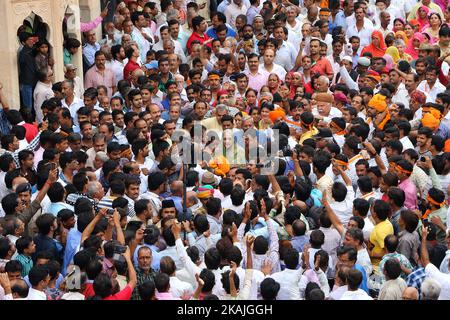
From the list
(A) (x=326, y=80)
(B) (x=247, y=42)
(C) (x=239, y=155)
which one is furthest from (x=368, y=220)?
(B) (x=247, y=42)

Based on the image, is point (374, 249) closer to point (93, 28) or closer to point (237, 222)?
point (237, 222)

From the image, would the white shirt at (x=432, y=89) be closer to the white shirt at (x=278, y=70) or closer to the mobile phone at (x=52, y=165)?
the white shirt at (x=278, y=70)

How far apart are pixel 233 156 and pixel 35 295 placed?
4924 mm

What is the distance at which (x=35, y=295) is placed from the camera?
37.9 ft

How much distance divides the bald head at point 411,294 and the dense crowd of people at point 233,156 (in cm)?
2

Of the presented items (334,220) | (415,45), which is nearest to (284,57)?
(415,45)

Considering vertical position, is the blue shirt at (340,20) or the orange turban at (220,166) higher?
the blue shirt at (340,20)

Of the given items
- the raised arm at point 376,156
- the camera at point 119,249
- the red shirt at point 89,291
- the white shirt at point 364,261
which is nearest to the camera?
the red shirt at point 89,291

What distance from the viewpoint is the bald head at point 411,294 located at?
447 inches

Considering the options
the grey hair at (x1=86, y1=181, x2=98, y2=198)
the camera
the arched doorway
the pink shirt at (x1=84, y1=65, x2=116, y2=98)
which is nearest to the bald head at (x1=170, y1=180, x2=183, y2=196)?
the grey hair at (x1=86, y1=181, x2=98, y2=198)

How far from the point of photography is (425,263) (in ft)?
39.9

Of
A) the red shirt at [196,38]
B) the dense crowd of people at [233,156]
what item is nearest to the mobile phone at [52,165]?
the dense crowd of people at [233,156]

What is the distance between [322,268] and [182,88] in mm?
6873
